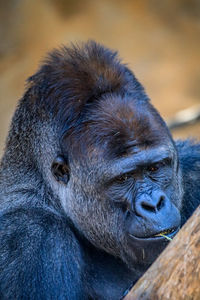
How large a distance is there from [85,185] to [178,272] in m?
1.71

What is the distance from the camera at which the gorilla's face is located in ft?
14.9

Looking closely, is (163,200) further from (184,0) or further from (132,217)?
(184,0)

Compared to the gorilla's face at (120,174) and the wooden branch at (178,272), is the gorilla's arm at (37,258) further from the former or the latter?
the wooden branch at (178,272)

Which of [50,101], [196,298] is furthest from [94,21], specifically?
[196,298]

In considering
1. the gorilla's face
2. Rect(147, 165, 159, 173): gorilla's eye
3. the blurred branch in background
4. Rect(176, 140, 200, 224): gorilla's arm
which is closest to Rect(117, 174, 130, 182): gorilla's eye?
the gorilla's face

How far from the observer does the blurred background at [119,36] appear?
14141 mm

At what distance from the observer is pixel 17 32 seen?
14.5 m

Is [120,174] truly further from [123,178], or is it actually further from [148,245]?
[148,245]

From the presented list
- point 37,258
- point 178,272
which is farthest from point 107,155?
point 178,272

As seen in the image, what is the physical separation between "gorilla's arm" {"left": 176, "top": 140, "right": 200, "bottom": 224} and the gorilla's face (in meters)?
0.60

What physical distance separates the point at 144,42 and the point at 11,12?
147 inches

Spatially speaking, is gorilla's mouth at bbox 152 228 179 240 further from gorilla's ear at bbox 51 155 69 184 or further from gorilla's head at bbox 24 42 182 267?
gorilla's ear at bbox 51 155 69 184

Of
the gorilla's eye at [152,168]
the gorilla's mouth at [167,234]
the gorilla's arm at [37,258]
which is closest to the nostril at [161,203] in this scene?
the gorilla's mouth at [167,234]

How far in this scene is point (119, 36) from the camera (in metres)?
15.0
